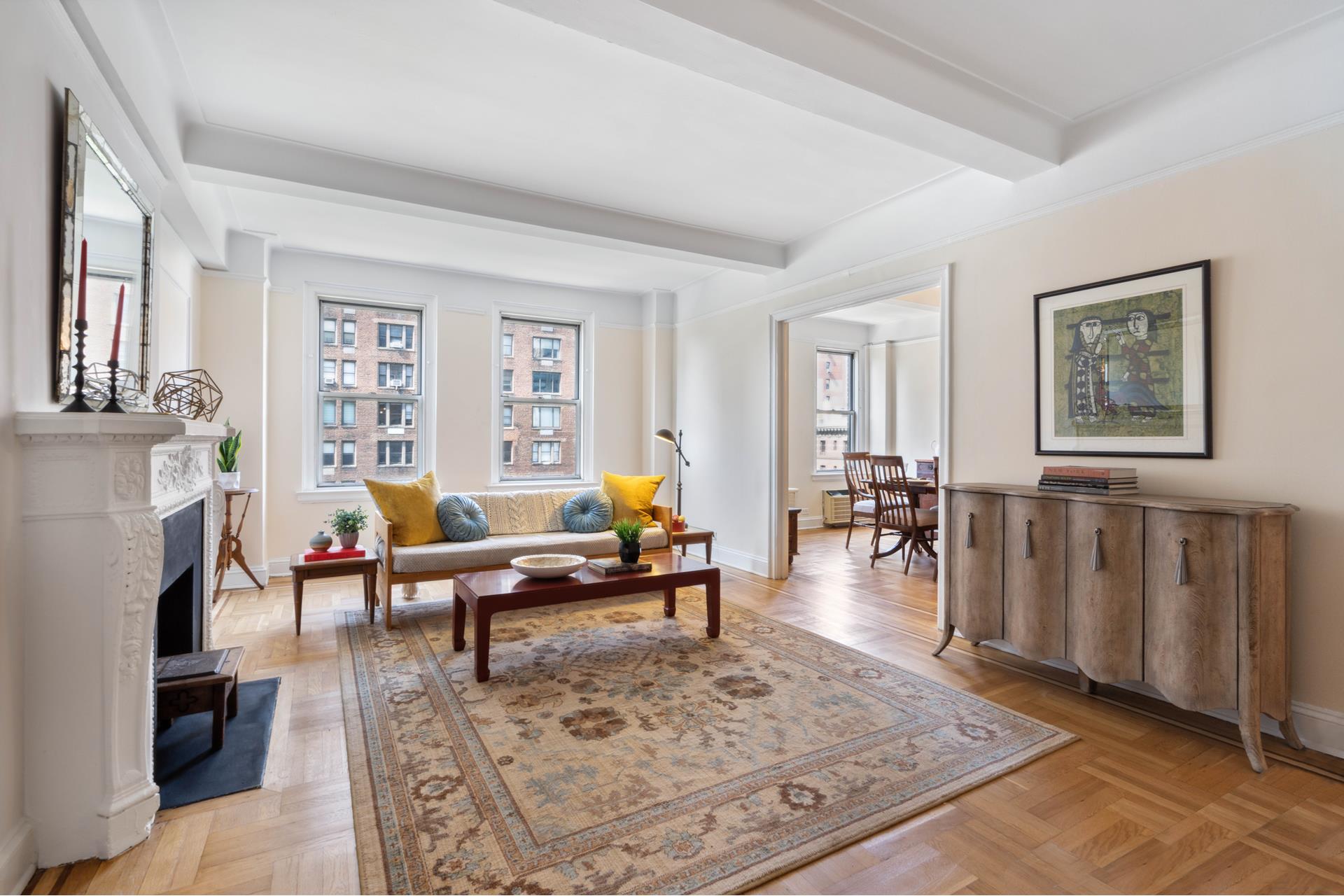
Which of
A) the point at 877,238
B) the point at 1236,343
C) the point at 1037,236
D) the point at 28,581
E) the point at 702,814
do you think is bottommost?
the point at 702,814

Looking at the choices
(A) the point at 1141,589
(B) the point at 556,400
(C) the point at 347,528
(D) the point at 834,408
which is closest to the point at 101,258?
(C) the point at 347,528

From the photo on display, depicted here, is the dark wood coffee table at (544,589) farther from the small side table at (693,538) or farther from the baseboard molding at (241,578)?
the baseboard molding at (241,578)

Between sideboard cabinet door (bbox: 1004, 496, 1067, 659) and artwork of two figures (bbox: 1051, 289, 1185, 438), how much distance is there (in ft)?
1.73

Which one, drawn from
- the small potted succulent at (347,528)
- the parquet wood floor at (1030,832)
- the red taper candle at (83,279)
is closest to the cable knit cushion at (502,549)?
the small potted succulent at (347,528)

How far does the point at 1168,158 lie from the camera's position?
2850mm

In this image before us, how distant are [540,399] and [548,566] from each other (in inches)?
134

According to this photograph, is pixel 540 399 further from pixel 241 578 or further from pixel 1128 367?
pixel 1128 367

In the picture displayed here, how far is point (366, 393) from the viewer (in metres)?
5.79

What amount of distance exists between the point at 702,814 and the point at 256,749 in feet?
5.68

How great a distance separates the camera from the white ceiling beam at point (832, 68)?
221 cm

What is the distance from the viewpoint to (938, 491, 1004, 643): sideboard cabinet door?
3170 mm

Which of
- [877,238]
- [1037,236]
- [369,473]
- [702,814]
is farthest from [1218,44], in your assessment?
[369,473]

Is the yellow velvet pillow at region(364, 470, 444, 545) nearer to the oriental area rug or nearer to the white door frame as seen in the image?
the oriental area rug

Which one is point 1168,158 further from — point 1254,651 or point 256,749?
point 256,749
